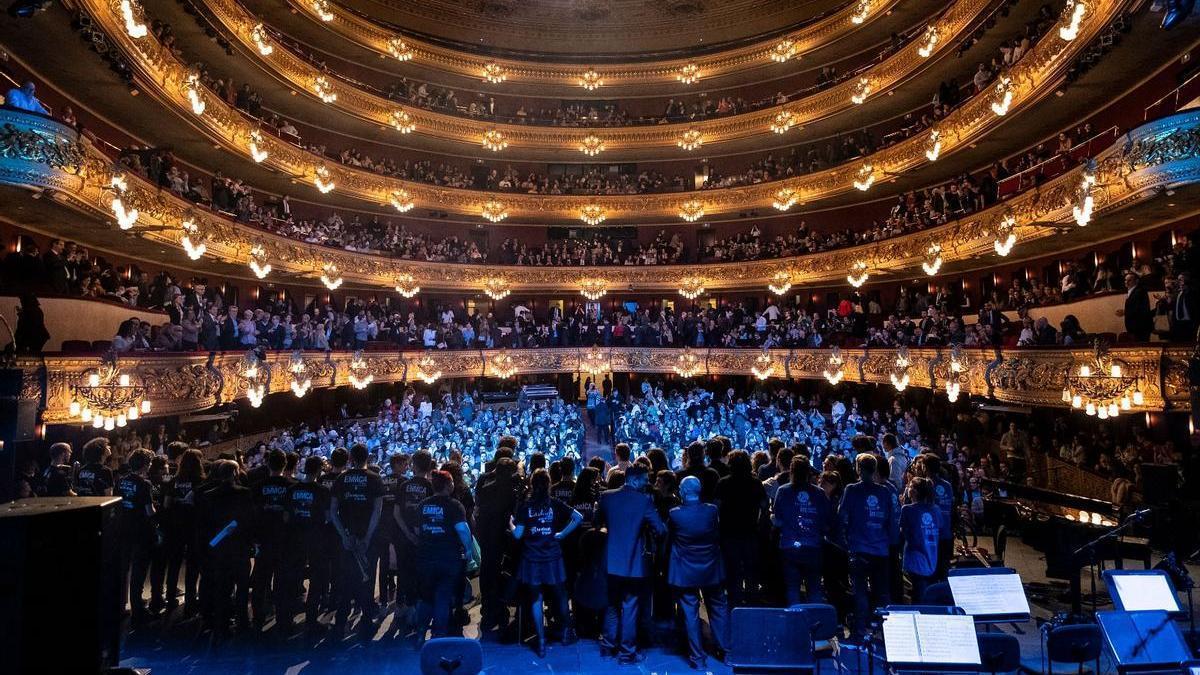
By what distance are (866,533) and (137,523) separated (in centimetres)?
842

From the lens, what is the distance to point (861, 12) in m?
26.3

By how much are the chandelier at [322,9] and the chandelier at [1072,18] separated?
951 inches

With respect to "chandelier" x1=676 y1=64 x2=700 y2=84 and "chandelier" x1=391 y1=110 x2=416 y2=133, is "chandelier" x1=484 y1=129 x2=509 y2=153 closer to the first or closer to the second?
"chandelier" x1=391 y1=110 x2=416 y2=133

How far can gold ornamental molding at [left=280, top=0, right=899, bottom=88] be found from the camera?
2656cm

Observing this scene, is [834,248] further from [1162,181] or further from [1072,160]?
[1162,181]

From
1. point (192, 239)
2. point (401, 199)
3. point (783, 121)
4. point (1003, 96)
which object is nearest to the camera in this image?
point (192, 239)

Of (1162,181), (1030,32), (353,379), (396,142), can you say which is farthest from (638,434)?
(396,142)

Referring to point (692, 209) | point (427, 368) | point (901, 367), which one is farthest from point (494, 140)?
point (901, 367)

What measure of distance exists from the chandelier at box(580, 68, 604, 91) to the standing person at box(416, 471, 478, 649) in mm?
29570

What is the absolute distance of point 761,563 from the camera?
7773 millimetres

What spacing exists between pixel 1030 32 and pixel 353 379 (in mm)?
23071

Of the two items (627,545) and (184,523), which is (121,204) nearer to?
(184,523)

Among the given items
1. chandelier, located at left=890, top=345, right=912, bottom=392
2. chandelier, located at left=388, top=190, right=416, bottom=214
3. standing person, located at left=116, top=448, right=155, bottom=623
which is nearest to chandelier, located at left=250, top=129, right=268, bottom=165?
chandelier, located at left=388, top=190, right=416, bottom=214

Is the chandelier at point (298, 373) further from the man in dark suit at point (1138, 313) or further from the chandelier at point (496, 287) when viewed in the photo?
the man in dark suit at point (1138, 313)
